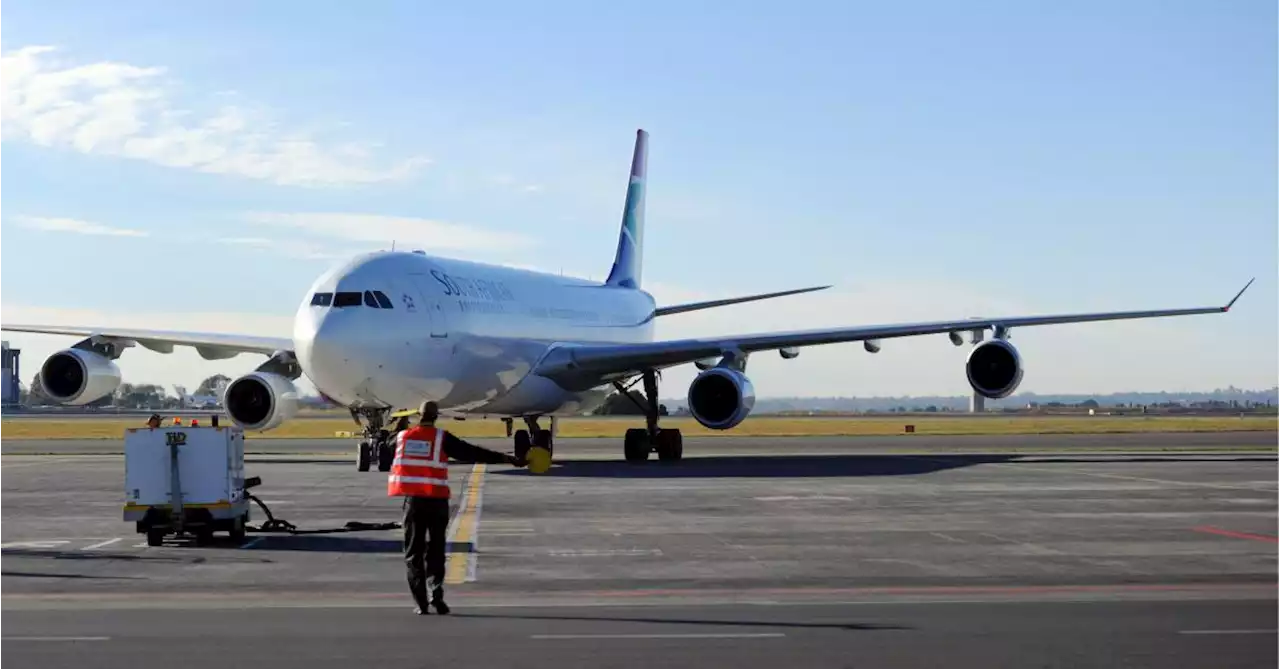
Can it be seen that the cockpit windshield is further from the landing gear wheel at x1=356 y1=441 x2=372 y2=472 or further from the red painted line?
the red painted line

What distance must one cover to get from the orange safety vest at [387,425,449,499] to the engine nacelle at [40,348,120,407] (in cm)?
2727

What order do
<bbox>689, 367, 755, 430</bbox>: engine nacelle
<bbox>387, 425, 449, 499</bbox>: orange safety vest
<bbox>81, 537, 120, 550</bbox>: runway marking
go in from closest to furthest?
A: <bbox>387, 425, 449, 499</bbox>: orange safety vest
<bbox>81, 537, 120, 550</bbox>: runway marking
<bbox>689, 367, 755, 430</bbox>: engine nacelle

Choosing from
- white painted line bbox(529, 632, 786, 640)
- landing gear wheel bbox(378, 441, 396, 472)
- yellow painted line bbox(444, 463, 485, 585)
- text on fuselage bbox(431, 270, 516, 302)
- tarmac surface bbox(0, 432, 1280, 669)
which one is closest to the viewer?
tarmac surface bbox(0, 432, 1280, 669)

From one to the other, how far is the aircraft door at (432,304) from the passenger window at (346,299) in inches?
65.5

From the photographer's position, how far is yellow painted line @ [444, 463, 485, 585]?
1502cm

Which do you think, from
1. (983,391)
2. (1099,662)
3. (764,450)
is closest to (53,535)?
(1099,662)

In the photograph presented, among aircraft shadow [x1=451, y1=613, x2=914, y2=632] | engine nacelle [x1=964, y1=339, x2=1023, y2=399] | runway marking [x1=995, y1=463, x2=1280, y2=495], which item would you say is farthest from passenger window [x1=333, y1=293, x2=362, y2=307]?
aircraft shadow [x1=451, y1=613, x2=914, y2=632]

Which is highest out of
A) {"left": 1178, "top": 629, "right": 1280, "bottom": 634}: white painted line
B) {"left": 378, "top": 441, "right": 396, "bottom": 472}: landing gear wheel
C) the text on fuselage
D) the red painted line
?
the text on fuselage

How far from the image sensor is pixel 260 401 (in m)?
37.3

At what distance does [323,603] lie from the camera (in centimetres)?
1294

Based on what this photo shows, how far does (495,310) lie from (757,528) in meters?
17.8

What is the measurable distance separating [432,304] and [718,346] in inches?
276

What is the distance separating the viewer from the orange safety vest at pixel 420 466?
13078 millimetres

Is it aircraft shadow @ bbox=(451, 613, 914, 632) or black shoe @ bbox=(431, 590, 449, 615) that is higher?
black shoe @ bbox=(431, 590, 449, 615)
